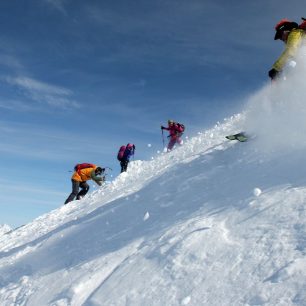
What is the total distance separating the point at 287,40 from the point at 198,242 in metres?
6.28

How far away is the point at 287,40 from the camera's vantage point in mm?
9750

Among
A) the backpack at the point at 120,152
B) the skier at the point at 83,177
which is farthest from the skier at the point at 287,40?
the backpack at the point at 120,152

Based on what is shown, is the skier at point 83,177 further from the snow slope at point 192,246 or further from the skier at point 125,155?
the snow slope at point 192,246

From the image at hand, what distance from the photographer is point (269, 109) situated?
10.8 metres

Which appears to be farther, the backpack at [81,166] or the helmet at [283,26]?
the backpack at [81,166]

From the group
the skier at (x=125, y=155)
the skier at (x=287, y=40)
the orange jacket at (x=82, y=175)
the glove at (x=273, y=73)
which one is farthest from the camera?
the skier at (x=125, y=155)

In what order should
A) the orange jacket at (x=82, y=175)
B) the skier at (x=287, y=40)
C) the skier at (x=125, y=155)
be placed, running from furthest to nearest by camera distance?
the skier at (x=125, y=155)
the orange jacket at (x=82, y=175)
the skier at (x=287, y=40)

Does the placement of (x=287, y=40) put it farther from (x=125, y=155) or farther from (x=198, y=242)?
(x=125, y=155)

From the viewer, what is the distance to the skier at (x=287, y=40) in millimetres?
9625

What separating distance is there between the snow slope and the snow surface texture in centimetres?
2

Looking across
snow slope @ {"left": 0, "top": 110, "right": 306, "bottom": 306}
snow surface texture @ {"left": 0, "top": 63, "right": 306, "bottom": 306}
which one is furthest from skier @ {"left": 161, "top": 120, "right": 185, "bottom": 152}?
snow slope @ {"left": 0, "top": 110, "right": 306, "bottom": 306}

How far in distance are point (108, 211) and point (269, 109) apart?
5.42 meters

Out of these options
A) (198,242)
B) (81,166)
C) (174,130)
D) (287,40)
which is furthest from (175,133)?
(198,242)

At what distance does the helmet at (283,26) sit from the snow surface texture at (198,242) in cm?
134
